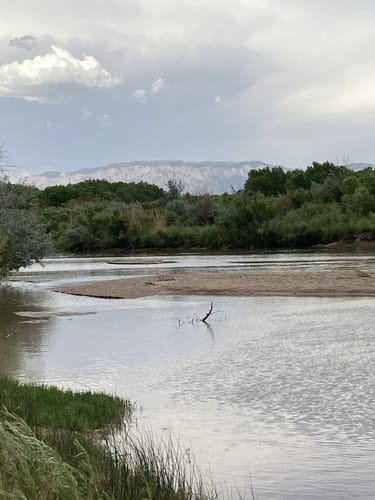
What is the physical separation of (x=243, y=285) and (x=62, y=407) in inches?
826

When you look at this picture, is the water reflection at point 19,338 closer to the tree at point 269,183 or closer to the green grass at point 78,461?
the green grass at point 78,461

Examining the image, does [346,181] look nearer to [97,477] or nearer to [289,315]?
[289,315]

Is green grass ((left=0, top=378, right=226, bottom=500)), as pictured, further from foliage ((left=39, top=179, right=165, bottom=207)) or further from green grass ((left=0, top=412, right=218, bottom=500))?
foliage ((left=39, top=179, right=165, bottom=207))

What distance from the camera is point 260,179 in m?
107

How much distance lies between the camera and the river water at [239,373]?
8680 mm

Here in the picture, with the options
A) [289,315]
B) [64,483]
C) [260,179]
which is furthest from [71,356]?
[260,179]

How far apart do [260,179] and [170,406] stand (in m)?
96.3

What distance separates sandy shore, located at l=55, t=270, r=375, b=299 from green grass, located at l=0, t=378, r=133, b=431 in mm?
Result: 17143

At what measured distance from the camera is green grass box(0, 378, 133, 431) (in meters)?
9.84

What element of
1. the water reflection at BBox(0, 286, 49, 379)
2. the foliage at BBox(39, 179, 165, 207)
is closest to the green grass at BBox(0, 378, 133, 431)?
the water reflection at BBox(0, 286, 49, 379)

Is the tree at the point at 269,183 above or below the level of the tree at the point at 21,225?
above

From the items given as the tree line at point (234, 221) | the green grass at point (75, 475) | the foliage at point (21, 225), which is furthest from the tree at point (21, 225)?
the tree line at point (234, 221)

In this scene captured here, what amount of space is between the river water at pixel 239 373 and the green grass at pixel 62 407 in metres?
0.43

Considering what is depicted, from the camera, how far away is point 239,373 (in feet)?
45.7
